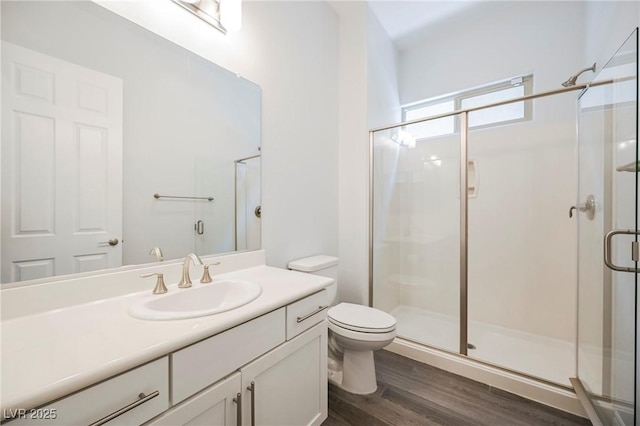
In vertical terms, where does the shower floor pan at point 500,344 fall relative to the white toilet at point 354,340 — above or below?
below

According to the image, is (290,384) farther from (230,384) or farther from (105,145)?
(105,145)

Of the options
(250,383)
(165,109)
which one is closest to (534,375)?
(250,383)

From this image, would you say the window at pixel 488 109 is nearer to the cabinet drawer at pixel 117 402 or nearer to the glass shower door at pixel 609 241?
the glass shower door at pixel 609 241

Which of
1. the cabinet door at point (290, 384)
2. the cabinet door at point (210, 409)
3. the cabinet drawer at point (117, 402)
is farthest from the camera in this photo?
the cabinet door at point (290, 384)

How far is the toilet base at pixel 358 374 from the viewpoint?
1573mm

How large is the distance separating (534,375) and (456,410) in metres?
0.59

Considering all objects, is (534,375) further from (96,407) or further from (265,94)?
(265,94)

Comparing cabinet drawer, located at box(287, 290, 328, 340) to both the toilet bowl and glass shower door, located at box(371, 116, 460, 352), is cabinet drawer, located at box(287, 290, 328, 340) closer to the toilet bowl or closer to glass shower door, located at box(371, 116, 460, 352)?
the toilet bowl

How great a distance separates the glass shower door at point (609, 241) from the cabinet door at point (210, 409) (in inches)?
62.0

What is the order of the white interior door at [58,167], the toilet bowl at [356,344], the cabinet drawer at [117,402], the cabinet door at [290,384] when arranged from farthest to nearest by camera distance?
the toilet bowl at [356,344], the cabinet door at [290,384], the white interior door at [58,167], the cabinet drawer at [117,402]

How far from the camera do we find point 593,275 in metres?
1.44

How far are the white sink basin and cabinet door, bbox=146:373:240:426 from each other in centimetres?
22

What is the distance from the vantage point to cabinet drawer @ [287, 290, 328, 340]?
1.06 m

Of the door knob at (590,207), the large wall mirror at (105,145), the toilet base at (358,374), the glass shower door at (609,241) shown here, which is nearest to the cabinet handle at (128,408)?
the large wall mirror at (105,145)
